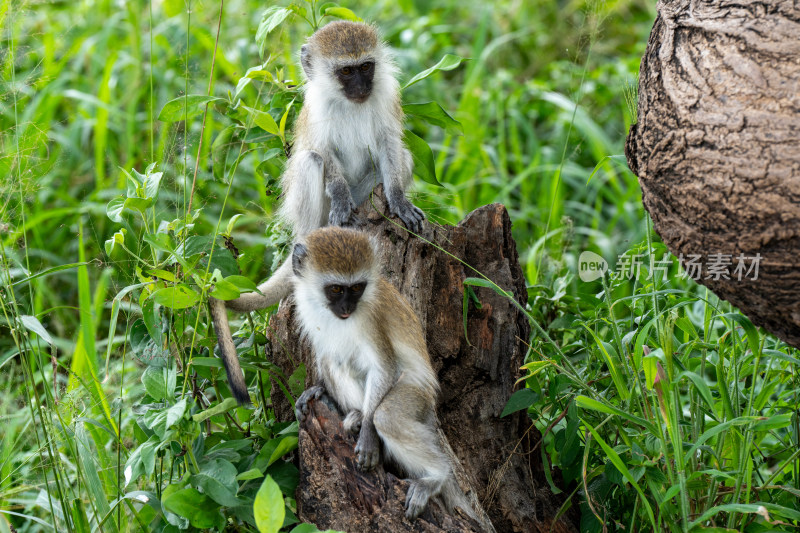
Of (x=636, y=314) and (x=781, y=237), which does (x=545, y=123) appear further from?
(x=781, y=237)

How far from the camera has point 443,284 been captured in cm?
451

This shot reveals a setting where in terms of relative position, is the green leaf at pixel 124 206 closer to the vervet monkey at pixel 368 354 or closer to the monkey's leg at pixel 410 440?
the vervet monkey at pixel 368 354

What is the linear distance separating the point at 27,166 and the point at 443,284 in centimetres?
224

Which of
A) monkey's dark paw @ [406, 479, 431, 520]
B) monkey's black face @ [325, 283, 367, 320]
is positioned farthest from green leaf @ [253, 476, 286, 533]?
monkey's black face @ [325, 283, 367, 320]

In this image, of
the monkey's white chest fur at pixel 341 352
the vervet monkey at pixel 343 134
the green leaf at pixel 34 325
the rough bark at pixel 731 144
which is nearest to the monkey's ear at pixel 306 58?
the vervet monkey at pixel 343 134

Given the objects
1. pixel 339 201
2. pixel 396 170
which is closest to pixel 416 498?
pixel 339 201

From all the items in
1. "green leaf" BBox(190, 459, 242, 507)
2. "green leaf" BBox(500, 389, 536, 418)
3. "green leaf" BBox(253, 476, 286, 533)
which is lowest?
"green leaf" BBox(500, 389, 536, 418)

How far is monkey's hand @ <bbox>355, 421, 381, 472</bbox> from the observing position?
3.66 meters

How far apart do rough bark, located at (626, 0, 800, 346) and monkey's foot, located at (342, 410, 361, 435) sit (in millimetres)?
1730

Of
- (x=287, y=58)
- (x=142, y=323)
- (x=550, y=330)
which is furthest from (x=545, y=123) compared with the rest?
(x=142, y=323)

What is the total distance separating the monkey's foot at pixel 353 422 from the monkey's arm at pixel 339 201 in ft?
4.93

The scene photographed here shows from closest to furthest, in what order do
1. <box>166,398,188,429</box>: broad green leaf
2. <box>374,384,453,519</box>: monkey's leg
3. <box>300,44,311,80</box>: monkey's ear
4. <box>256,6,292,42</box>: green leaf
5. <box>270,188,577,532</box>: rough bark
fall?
1. <box>166,398,188,429</box>: broad green leaf
2. <box>374,384,453,519</box>: monkey's leg
3. <box>270,188,577,532</box>: rough bark
4. <box>256,6,292,42</box>: green leaf
5. <box>300,44,311,80</box>: monkey's ear

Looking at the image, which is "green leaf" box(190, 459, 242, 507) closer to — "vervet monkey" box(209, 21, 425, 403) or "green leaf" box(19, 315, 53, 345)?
"green leaf" box(19, 315, 53, 345)

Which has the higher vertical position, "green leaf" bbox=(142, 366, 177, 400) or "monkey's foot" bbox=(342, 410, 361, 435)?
"green leaf" bbox=(142, 366, 177, 400)
